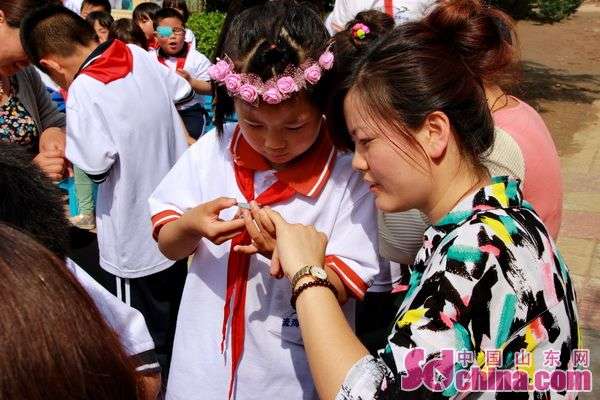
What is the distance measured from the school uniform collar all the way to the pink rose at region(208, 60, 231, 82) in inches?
7.8

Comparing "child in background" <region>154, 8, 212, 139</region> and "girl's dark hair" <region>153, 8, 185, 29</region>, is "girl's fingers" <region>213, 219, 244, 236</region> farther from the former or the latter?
"girl's dark hair" <region>153, 8, 185, 29</region>

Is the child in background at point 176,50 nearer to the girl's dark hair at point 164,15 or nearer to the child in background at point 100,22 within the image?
the girl's dark hair at point 164,15

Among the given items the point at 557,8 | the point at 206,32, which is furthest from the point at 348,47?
the point at 557,8

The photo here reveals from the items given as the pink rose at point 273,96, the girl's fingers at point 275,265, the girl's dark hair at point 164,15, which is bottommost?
the girl's dark hair at point 164,15

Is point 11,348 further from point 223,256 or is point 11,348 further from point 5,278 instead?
point 223,256

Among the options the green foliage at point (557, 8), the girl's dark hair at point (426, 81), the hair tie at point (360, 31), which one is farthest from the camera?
the green foliage at point (557, 8)

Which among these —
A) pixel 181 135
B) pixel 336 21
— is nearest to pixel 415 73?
pixel 181 135

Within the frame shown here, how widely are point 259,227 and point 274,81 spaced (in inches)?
15.1

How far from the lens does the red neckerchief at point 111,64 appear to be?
10.1 ft

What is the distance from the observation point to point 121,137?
10.1ft

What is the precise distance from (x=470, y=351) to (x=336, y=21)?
122 inches

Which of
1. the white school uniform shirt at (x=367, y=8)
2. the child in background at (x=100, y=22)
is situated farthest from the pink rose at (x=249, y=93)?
the child in background at (x=100, y=22)

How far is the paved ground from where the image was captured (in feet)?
16.2

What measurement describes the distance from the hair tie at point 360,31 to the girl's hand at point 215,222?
0.70m
